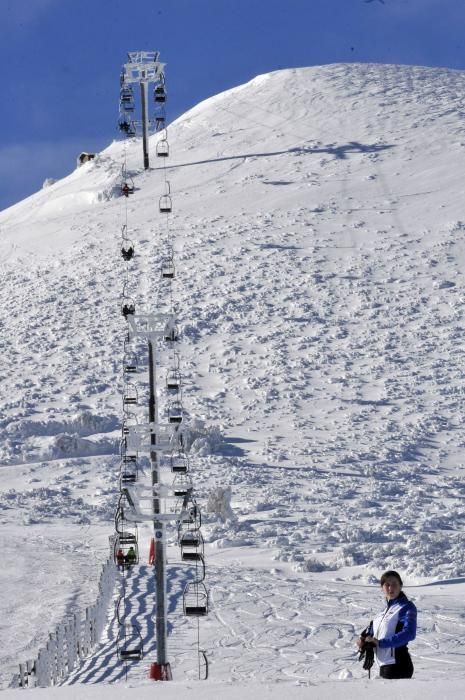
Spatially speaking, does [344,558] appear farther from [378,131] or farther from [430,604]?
[378,131]

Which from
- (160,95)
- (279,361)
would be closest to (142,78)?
(160,95)

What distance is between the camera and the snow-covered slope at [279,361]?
62.6ft

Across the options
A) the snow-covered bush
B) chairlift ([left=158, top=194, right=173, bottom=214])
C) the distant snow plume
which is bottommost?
the snow-covered bush

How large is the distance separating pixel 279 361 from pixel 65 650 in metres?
22.8

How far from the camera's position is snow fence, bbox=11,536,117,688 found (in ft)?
41.5

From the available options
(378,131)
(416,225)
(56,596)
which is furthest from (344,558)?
(378,131)

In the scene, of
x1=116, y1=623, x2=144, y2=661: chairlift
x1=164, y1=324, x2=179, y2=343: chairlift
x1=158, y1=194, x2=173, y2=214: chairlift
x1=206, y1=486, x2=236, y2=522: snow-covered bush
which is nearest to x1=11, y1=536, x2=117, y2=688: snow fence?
x1=116, y1=623, x2=144, y2=661: chairlift

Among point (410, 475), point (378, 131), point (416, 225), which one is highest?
point (378, 131)

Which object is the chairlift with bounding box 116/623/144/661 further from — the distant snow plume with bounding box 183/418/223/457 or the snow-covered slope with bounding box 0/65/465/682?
the distant snow plume with bounding box 183/418/223/457

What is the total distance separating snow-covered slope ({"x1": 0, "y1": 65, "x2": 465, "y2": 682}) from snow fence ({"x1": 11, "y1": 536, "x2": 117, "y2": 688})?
0.92 m

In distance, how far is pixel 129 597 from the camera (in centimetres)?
1808

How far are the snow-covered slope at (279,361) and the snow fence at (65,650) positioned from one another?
0.92m

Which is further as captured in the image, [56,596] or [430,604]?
[56,596]

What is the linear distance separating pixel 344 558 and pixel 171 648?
731 centimetres
